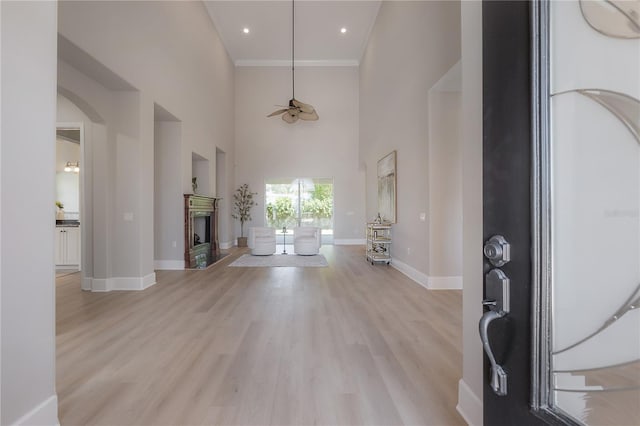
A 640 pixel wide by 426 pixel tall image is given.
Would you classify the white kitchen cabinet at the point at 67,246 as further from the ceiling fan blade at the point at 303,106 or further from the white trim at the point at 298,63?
the white trim at the point at 298,63

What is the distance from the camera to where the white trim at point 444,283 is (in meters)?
4.17

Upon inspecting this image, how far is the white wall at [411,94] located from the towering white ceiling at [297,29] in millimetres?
1065

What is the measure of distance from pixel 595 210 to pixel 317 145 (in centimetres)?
984

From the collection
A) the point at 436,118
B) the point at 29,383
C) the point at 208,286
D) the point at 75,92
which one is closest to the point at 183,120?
the point at 75,92

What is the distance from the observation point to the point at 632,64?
1.91 ft

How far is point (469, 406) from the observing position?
1.49 m

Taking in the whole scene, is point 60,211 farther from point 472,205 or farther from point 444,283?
point 472,205

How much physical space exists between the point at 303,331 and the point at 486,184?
2266 mm

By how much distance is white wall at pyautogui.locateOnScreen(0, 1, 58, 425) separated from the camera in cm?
123

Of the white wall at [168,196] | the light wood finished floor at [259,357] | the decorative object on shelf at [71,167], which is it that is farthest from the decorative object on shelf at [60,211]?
the light wood finished floor at [259,357]

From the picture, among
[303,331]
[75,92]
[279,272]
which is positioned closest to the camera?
[303,331]

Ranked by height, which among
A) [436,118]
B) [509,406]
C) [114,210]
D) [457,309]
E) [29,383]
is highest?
[436,118]

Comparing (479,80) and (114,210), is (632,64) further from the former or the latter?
Result: (114,210)

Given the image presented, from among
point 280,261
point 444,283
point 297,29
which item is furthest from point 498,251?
point 297,29
